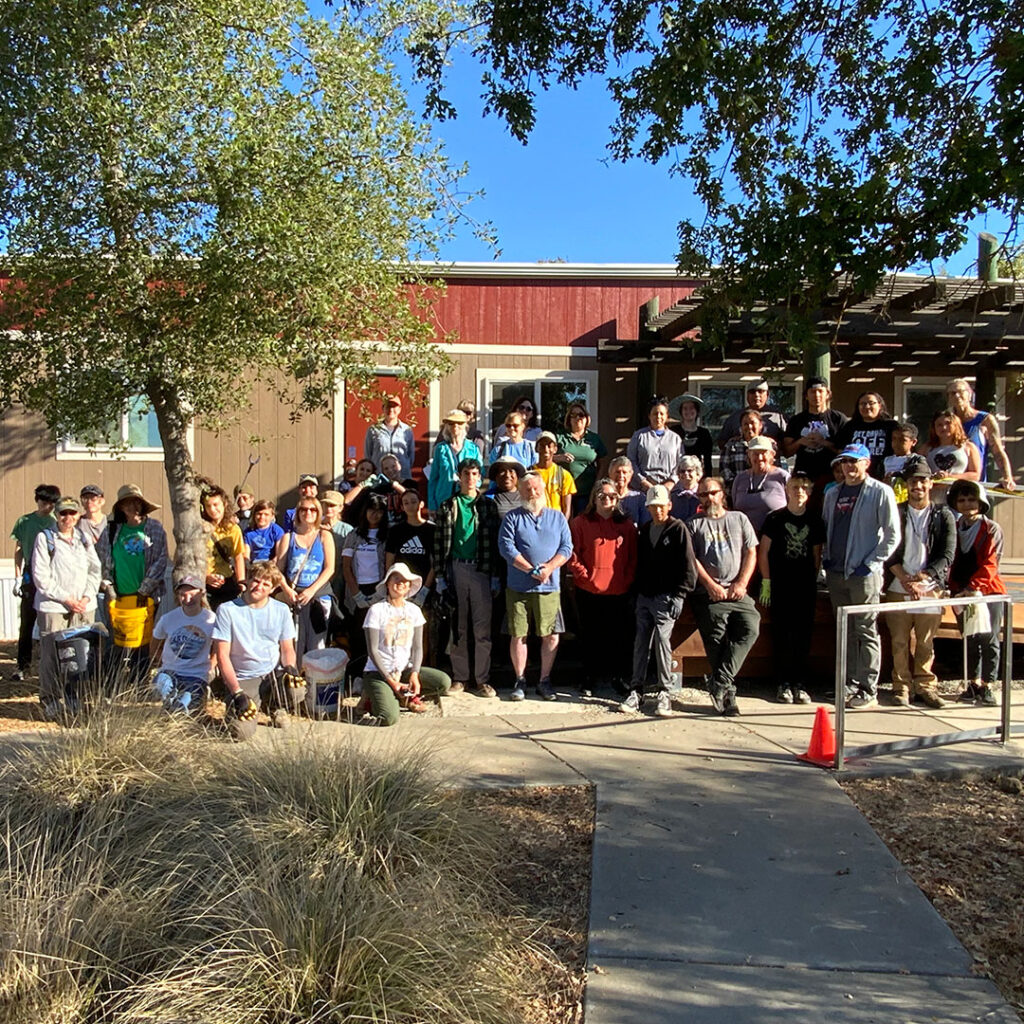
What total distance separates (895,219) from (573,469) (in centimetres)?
453

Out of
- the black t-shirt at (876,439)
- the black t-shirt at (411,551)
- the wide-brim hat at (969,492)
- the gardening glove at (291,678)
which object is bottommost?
the gardening glove at (291,678)

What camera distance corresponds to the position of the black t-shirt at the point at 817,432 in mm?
8531

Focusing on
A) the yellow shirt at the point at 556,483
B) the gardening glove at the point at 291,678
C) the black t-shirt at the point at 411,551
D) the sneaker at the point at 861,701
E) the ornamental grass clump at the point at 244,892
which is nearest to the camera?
the ornamental grass clump at the point at 244,892

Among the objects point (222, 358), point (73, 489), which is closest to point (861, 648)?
point (222, 358)

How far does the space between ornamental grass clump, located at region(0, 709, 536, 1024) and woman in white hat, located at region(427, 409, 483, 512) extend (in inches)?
155

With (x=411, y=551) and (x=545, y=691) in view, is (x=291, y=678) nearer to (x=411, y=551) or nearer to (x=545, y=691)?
(x=411, y=551)

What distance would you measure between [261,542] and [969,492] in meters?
5.66

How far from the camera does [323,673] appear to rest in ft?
23.3

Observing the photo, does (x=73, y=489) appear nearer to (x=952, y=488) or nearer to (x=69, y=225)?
(x=69, y=225)

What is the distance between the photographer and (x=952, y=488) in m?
7.78

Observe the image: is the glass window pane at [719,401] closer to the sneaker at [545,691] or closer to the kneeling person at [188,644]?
the sneaker at [545,691]

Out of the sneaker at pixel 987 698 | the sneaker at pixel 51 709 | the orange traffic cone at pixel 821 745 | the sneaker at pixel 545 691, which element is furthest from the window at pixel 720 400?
the sneaker at pixel 51 709

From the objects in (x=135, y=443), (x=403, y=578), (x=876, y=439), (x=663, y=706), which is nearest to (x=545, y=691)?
(x=663, y=706)

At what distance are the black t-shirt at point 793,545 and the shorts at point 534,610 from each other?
5.65 feet
